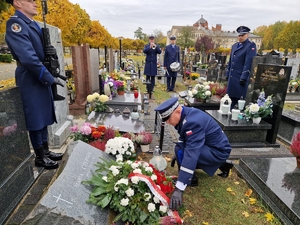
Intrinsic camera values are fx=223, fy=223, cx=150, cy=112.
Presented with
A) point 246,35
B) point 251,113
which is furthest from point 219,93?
point 251,113

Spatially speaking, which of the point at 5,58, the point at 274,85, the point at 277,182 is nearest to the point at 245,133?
the point at 274,85

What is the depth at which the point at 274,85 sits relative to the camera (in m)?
4.47

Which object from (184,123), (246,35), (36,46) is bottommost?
(184,123)

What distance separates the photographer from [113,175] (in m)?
2.26

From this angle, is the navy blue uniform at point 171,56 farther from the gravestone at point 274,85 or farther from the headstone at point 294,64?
the headstone at point 294,64

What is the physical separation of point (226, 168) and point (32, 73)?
299 centimetres

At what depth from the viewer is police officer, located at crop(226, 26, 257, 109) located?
532 centimetres

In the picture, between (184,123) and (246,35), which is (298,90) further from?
(184,123)

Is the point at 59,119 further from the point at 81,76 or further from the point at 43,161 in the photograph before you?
the point at 81,76

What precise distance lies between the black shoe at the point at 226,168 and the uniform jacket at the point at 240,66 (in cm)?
288

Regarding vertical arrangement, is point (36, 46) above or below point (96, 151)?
above

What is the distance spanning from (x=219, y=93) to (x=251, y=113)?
246 cm

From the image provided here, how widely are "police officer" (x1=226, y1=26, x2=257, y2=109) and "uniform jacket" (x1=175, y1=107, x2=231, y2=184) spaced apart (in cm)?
317

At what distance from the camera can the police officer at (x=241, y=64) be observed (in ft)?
17.5
